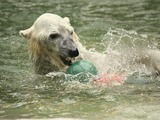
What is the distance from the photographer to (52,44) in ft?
19.9

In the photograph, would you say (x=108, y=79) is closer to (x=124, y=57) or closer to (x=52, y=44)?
(x=124, y=57)

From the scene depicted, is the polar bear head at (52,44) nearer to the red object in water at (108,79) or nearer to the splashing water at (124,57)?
the red object in water at (108,79)

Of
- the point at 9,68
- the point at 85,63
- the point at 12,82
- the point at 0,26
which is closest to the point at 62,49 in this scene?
the point at 85,63

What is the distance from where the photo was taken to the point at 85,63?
592 centimetres

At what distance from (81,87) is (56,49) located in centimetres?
62

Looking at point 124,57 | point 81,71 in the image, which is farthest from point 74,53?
point 124,57

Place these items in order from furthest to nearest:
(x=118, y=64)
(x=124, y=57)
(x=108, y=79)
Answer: (x=124, y=57) → (x=118, y=64) → (x=108, y=79)

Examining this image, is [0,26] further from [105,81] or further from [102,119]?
[102,119]

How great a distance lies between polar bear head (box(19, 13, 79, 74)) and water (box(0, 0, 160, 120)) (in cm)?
22

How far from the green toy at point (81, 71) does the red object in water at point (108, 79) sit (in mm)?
99

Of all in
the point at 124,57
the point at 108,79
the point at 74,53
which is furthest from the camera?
the point at 124,57

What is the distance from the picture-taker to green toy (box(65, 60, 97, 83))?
5.84 m

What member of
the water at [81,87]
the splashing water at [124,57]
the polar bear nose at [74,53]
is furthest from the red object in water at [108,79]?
the polar bear nose at [74,53]

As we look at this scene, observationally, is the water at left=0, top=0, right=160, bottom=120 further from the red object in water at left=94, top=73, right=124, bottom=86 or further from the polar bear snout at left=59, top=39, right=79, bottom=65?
the polar bear snout at left=59, top=39, right=79, bottom=65
